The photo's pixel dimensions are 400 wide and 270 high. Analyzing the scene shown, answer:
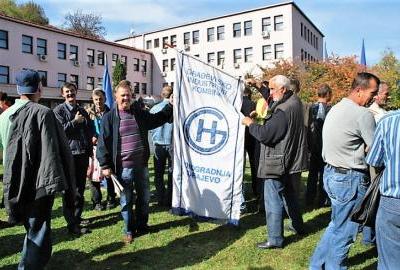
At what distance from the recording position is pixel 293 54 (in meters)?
50.5

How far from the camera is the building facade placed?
3984cm

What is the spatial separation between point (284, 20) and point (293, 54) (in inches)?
167

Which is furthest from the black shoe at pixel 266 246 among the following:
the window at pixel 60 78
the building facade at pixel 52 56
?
the window at pixel 60 78

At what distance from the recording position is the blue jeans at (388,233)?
122 inches

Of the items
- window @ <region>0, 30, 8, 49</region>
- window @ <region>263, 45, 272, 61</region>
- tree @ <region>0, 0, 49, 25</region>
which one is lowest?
window @ <region>0, 30, 8, 49</region>

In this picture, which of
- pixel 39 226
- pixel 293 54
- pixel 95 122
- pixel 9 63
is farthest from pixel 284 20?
pixel 39 226

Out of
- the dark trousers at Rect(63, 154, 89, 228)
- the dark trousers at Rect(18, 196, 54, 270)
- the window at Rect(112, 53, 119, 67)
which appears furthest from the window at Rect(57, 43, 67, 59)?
the dark trousers at Rect(18, 196, 54, 270)

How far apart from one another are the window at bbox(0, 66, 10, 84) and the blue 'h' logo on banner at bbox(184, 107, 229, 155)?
3728 centimetres

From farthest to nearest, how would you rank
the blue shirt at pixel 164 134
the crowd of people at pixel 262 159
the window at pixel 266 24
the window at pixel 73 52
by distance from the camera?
the window at pixel 266 24 < the window at pixel 73 52 < the blue shirt at pixel 164 134 < the crowd of people at pixel 262 159

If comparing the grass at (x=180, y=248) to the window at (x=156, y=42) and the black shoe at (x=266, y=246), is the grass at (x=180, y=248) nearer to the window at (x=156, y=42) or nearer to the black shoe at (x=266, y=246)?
the black shoe at (x=266, y=246)

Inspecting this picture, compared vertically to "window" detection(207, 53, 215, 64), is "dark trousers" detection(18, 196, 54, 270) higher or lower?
lower

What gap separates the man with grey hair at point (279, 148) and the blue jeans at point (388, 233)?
83.4 inches

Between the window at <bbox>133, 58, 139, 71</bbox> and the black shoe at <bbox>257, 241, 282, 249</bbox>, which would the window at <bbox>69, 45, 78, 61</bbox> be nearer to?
the window at <bbox>133, 58, 139, 71</bbox>

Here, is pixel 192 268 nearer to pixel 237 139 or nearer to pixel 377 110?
pixel 237 139
